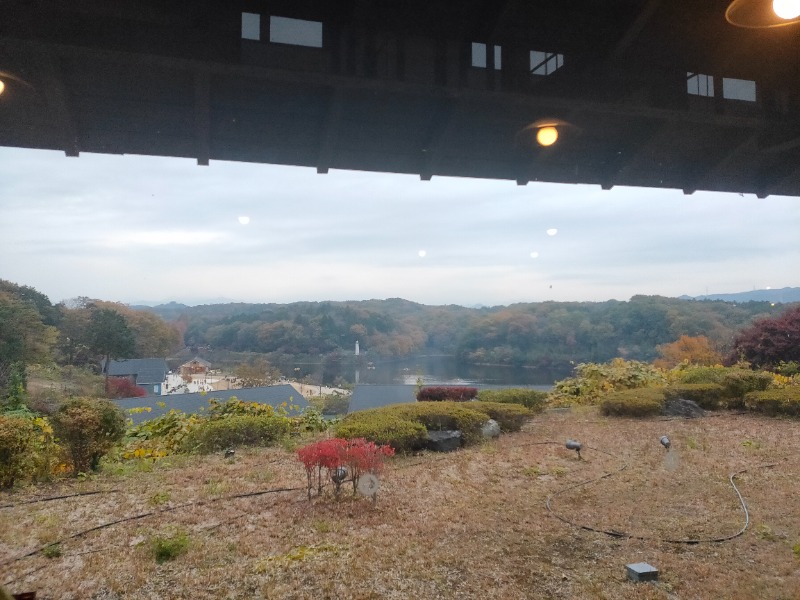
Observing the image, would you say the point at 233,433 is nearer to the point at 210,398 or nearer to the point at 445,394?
the point at 210,398

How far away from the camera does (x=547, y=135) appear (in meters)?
2.62

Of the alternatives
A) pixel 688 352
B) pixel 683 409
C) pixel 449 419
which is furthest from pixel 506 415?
pixel 688 352

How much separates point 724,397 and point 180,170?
956 cm

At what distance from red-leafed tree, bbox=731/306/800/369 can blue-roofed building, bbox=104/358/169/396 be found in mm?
12772

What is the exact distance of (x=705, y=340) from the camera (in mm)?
10750

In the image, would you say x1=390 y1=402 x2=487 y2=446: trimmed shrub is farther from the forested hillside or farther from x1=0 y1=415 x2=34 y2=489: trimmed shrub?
x1=0 y1=415 x2=34 y2=489: trimmed shrub

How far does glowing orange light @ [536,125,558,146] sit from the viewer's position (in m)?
2.58

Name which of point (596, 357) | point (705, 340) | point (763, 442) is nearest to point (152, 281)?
point (596, 357)

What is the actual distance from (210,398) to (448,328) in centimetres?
414

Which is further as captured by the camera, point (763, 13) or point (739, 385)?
point (739, 385)

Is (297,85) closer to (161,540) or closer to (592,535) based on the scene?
(161,540)

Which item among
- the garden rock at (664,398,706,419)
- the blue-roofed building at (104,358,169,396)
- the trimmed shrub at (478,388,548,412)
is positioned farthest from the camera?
the blue-roofed building at (104,358,169,396)

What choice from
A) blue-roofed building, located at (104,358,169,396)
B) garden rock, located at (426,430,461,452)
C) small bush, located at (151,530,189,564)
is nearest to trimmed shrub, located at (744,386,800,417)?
garden rock, located at (426,430,461,452)

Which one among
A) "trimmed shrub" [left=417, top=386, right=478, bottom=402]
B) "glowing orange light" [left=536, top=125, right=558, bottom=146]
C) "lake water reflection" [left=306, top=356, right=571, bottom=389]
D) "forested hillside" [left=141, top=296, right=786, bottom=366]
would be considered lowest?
"trimmed shrub" [left=417, top=386, right=478, bottom=402]
